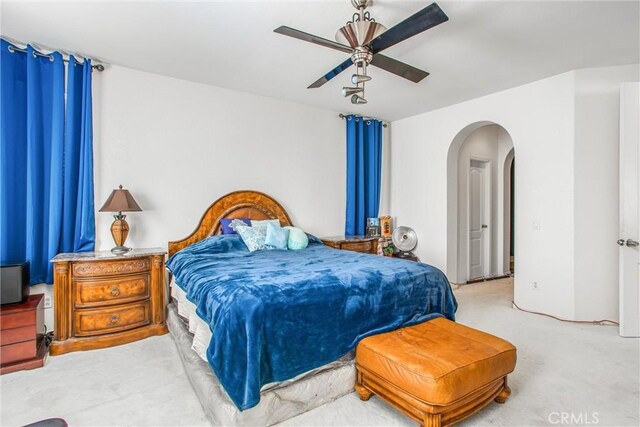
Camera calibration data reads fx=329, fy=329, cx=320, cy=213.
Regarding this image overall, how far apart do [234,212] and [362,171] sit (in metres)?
2.17

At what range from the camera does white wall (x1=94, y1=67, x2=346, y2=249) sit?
11.2 feet

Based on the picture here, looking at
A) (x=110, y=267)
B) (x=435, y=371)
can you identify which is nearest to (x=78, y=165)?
(x=110, y=267)

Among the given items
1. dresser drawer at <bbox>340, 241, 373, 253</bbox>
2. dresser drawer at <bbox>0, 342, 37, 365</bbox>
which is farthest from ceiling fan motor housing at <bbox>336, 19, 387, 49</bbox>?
dresser drawer at <bbox>0, 342, 37, 365</bbox>

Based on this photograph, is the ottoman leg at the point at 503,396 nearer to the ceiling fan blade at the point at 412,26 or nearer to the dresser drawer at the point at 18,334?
the ceiling fan blade at the point at 412,26

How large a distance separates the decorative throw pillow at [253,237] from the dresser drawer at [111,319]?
43.3 inches

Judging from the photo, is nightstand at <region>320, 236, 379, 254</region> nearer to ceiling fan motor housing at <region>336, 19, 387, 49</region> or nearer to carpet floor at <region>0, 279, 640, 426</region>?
carpet floor at <region>0, 279, 640, 426</region>

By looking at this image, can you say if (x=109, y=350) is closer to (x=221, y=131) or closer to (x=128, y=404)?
(x=128, y=404)

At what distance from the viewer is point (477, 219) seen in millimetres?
5566

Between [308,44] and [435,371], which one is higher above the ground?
[308,44]

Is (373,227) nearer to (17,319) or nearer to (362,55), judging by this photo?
(362,55)

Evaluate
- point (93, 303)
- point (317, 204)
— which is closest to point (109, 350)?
point (93, 303)

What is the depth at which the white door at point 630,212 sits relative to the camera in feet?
10.2

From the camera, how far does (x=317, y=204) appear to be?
16.1 ft

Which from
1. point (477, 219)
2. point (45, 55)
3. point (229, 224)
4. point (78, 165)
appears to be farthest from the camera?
point (477, 219)
